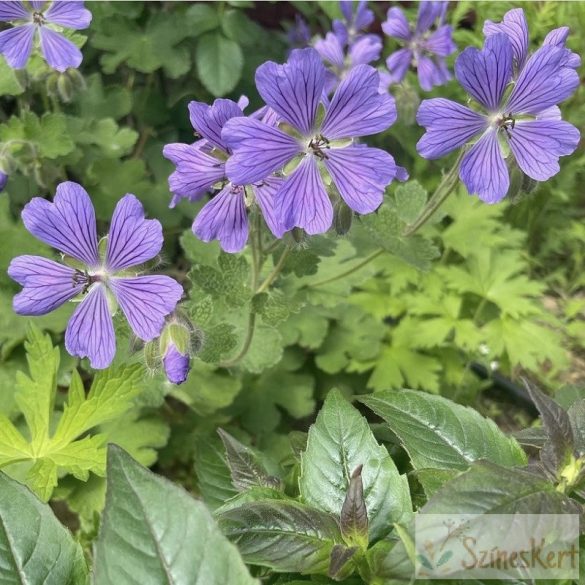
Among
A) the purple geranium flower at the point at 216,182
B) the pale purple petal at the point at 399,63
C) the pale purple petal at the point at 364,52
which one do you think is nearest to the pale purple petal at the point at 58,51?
the purple geranium flower at the point at 216,182

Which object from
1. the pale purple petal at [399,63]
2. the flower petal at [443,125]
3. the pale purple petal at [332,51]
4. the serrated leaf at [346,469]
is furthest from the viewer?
the pale purple petal at [399,63]

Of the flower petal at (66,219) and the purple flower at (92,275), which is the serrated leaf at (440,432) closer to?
the purple flower at (92,275)

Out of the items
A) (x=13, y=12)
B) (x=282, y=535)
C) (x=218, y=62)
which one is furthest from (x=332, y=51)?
(x=282, y=535)

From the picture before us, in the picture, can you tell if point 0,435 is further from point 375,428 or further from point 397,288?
point 397,288

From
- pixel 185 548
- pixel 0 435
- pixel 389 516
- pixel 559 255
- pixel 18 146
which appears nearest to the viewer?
pixel 185 548

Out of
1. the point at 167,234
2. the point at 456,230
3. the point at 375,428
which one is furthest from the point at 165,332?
→ the point at 456,230

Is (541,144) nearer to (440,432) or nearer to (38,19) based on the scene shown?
(440,432)

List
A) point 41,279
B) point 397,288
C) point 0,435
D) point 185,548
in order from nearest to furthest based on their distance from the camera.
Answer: point 185,548
point 41,279
point 0,435
point 397,288
